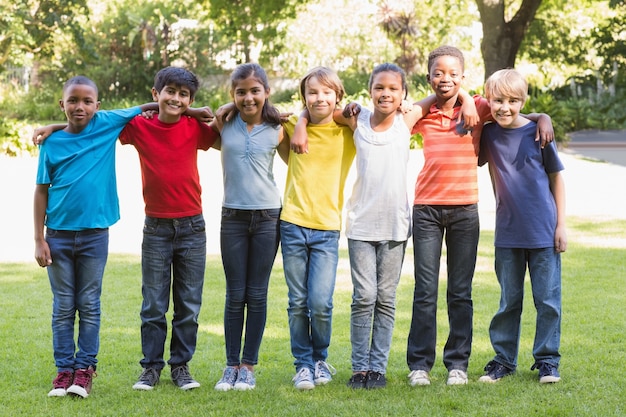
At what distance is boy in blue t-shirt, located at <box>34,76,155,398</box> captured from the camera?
429cm

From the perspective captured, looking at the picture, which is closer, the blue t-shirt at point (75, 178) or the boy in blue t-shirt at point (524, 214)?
the blue t-shirt at point (75, 178)

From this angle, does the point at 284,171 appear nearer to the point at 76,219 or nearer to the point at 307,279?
the point at 307,279

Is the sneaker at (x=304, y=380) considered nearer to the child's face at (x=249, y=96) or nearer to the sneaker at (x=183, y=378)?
the sneaker at (x=183, y=378)

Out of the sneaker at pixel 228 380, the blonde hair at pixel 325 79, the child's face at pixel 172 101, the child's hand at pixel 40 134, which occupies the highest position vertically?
the blonde hair at pixel 325 79

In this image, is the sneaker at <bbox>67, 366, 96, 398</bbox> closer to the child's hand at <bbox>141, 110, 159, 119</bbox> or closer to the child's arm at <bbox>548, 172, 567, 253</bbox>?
the child's hand at <bbox>141, 110, 159, 119</bbox>

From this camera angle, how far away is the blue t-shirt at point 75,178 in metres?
4.29

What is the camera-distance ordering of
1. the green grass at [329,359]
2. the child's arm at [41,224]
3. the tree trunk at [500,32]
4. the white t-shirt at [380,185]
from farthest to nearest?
the tree trunk at [500,32]
the white t-shirt at [380,185]
the child's arm at [41,224]
the green grass at [329,359]

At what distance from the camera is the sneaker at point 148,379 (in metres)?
4.36

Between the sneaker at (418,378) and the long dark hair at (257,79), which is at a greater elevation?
the long dark hair at (257,79)

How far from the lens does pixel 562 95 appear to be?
106 ft

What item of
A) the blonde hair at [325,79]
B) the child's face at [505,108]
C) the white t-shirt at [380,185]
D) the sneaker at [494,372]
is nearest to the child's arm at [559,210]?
the child's face at [505,108]

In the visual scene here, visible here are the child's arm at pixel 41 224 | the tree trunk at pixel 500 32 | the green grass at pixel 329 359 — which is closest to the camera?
the green grass at pixel 329 359

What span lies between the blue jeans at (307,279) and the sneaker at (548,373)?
1119 millimetres

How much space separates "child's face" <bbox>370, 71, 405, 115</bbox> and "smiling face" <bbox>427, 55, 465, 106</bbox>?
0.18 metres
